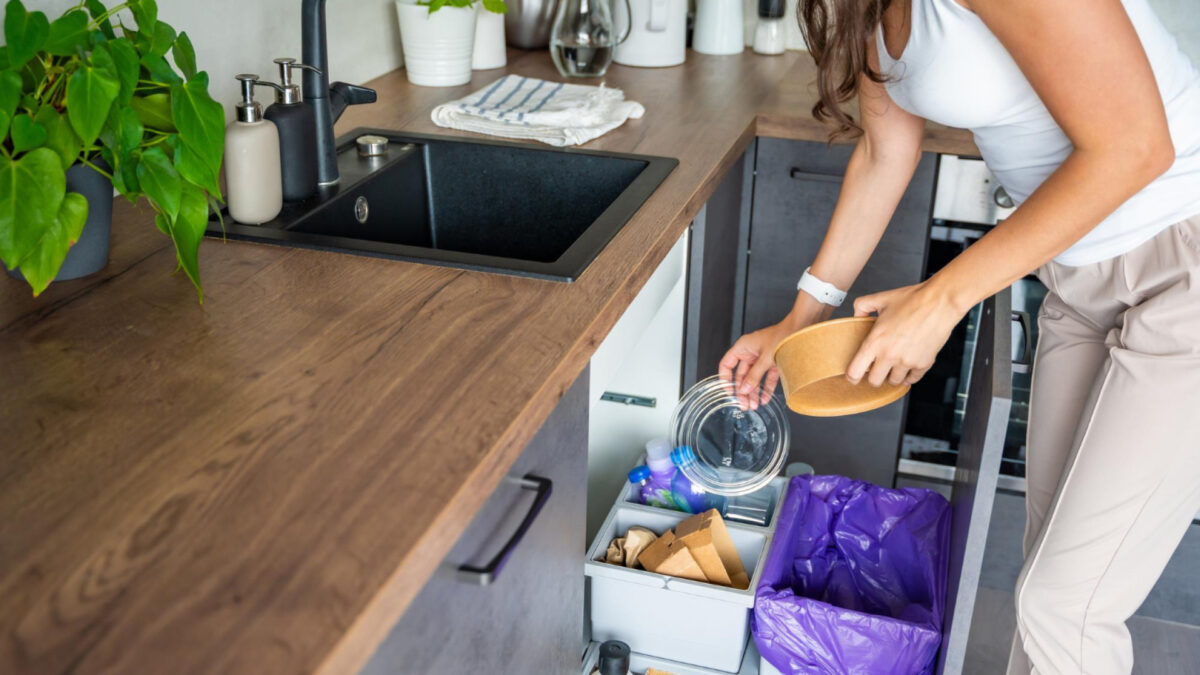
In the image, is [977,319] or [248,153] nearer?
[248,153]

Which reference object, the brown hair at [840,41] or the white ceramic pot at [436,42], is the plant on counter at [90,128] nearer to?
the brown hair at [840,41]

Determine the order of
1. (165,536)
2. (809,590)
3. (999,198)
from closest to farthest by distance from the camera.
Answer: (165,536), (809,590), (999,198)

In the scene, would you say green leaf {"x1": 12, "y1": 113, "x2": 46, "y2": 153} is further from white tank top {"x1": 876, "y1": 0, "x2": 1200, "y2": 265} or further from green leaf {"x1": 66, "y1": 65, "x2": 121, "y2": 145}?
white tank top {"x1": 876, "y1": 0, "x2": 1200, "y2": 265}

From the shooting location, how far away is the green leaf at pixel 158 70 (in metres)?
0.99

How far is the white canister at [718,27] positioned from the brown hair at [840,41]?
111 centimetres

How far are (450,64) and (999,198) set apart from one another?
1.02 metres

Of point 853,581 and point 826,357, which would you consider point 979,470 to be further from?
point 853,581

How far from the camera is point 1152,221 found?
123cm

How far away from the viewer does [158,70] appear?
1.00 meters

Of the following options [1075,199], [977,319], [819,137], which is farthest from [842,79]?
[977,319]

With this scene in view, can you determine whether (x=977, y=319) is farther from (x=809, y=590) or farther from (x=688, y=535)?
(x=688, y=535)

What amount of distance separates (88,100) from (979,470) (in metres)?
0.98

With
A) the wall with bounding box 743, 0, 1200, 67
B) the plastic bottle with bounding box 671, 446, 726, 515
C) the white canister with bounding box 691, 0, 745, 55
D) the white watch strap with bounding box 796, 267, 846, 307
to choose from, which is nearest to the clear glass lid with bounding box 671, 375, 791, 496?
the plastic bottle with bounding box 671, 446, 726, 515

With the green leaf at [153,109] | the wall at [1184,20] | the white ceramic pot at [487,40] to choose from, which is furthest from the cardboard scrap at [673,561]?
the wall at [1184,20]
